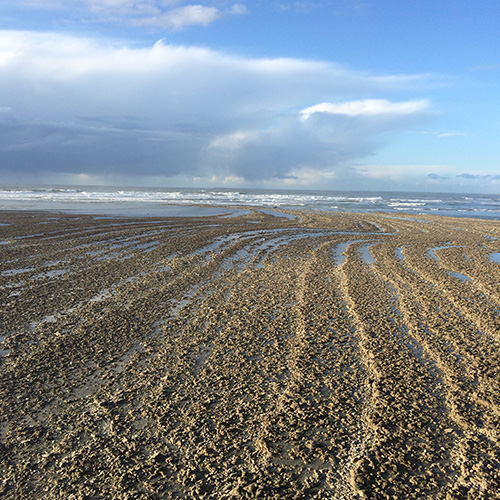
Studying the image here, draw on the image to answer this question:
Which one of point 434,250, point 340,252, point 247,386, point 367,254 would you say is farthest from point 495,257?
point 247,386

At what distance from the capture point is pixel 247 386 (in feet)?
17.2

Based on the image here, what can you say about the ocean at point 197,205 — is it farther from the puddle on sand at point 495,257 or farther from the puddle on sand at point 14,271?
the puddle on sand at point 495,257

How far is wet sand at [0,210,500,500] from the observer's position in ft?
11.9

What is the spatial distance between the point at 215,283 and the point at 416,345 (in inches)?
233

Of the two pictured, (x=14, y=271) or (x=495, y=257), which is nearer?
(x=14, y=271)

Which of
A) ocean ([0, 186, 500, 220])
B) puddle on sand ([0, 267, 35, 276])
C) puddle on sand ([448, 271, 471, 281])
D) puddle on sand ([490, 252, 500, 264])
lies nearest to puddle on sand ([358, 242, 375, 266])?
puddle on sand ([448, 271, 471, 281])

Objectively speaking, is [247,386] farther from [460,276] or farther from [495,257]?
[495,257]

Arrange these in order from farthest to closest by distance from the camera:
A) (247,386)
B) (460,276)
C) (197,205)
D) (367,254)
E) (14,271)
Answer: (197,205) → (367,254) → (460,276) → (14,271) → (247,386)

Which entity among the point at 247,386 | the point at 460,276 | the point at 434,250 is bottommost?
the point at 247,386

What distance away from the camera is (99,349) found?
6387 mm

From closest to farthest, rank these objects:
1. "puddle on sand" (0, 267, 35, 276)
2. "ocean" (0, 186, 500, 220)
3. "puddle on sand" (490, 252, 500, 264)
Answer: "puddle on sand" (0, 267, 35, 276), "puddle on sand" (490, 252, 500, 264), "ocean" (0, 186, 500, 220)

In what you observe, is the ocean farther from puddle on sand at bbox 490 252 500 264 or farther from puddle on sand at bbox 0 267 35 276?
puddle on sand at bbox 490 252 500 264

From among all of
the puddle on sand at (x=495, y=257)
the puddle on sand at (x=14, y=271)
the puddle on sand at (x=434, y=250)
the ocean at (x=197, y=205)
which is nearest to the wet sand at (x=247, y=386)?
the puddle on sand at (x=14, y=271)

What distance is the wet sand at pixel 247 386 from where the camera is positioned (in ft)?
11.9
